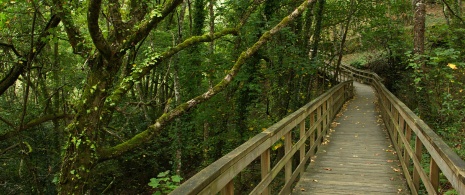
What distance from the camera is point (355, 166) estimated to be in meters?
6.86

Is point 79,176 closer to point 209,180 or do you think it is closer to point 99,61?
point 99,61

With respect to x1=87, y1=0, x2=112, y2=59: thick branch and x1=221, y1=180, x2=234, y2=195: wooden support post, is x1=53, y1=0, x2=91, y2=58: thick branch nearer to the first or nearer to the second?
x1=87, y1=0, x2=112, y2=59: thick branch

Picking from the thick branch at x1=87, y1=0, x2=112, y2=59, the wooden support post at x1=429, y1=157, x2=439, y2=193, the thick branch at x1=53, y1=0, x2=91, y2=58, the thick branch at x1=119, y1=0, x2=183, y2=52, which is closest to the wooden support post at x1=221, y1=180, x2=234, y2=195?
the wooden support post at x1=429, y1=157, x2=439, y2=193

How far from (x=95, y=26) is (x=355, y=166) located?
5.25m

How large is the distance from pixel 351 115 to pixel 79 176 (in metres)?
11.1

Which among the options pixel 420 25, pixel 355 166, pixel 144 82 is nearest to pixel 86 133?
pixel 355 166

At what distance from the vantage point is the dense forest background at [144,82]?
259 inches

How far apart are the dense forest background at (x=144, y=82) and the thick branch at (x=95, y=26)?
0.02 meters

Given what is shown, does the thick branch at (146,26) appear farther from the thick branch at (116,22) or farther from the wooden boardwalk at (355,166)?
the wooden boardwalk at (355,166)

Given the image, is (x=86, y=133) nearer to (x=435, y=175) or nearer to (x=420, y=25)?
(x=435, y=175)

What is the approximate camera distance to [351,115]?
14.4 metres

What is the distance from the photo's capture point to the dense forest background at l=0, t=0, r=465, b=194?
6574 millimetres

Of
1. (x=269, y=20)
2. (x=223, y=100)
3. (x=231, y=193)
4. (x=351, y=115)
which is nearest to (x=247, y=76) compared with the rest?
(x=269, y=20)

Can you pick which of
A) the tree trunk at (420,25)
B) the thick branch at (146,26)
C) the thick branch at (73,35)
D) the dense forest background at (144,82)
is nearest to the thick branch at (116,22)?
the dense forest background at (144,82)
